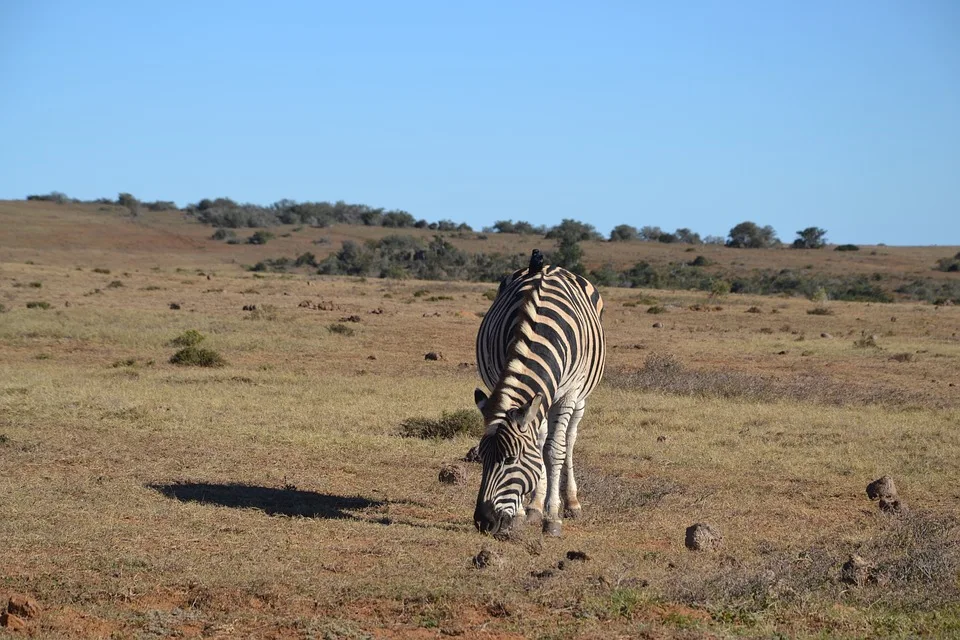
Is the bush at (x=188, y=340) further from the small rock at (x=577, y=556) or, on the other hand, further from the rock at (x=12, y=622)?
the rock at (x=12, y=622)

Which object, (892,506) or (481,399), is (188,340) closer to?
(481,399)

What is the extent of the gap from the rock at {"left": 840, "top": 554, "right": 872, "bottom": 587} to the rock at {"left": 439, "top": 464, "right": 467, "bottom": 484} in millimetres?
4190

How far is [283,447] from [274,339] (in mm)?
11132

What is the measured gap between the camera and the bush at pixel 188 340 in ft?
73.0

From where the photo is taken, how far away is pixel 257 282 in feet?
139

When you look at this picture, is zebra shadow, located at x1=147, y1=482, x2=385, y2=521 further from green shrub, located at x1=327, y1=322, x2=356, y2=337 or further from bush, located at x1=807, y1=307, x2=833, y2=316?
bush, located at x1=807, y1=307, x2=833, y2=316

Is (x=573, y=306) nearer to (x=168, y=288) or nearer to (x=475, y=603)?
(x=475, y=603)

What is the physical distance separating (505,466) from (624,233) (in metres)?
85.8

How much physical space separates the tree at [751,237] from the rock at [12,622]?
266 ft

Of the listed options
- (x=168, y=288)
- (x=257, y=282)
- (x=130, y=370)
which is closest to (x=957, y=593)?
(x=130, y=370)

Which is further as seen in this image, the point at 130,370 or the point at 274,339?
the point at 274,339

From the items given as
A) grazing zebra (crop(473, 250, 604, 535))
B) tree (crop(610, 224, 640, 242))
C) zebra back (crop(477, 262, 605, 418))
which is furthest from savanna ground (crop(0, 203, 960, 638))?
tree (crop(610, 224, 640, 242))

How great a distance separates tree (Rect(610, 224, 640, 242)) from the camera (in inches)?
3610

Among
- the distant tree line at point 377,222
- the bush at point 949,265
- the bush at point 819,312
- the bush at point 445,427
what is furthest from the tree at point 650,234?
the bush at point 445,427
